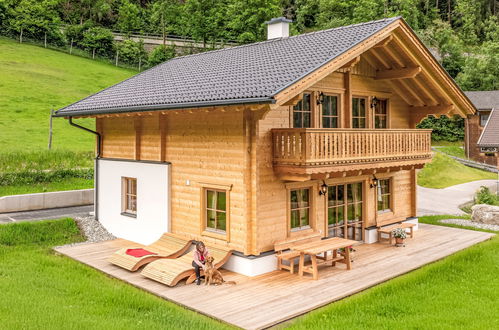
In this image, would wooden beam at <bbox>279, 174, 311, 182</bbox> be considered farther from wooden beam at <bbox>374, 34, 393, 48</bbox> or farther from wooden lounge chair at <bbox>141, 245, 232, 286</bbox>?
wooden beam at <bbox>374, 34, 393, 48</bbox>

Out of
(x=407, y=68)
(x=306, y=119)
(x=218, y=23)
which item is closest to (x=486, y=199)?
(x=407, y=68)

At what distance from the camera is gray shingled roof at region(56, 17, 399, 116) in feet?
33.3

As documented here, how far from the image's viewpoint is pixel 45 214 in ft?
53.4

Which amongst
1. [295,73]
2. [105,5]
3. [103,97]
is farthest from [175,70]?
[105,5]

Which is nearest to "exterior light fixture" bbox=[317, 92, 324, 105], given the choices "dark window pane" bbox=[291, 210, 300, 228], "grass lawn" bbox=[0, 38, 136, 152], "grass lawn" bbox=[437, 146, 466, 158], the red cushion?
"dark window pane" bbox=[291, 210, 300, 228]

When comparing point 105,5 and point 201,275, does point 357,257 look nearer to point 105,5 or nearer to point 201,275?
point 201,275

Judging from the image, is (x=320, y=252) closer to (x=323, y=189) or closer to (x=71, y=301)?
(x=323, y=189)

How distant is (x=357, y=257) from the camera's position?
12203 millimetres

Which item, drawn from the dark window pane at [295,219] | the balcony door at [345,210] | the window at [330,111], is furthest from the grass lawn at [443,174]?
the dark window pane at [295,219]

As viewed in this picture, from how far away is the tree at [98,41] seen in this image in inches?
2146

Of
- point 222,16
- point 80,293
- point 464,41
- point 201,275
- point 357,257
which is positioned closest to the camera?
point 80,293

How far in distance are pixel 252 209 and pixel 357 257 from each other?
142 inches

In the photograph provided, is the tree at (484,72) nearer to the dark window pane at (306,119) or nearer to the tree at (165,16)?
the tree at (165,16)

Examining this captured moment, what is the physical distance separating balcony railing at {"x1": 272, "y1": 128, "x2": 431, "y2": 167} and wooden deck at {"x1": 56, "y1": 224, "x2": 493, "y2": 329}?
8.64 ft
